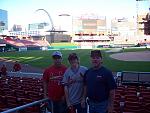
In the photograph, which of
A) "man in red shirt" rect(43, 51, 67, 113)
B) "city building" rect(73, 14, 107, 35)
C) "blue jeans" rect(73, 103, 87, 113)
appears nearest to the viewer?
"blue jeans" rect(73, 103, 87, 113)

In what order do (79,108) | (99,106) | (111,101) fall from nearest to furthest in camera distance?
(111,101) < (99,106) < (79,108)

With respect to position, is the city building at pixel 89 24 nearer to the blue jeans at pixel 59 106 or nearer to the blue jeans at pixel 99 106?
the blue jeans at pixel 59 106

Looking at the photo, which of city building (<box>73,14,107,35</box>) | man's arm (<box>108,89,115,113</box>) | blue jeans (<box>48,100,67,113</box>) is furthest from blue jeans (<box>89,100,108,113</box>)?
city building (<box>73,14,107,35</box>)

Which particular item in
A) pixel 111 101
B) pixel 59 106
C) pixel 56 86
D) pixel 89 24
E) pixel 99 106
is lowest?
pixel 59 106

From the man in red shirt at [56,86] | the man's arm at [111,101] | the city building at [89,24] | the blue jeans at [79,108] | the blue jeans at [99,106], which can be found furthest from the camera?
the city building at [89,24]

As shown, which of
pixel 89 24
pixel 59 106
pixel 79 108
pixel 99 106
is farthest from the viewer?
pixel 89 24

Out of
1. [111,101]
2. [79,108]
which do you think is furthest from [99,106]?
[79,108]

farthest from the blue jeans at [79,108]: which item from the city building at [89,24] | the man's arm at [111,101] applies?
the city building at [89,24]

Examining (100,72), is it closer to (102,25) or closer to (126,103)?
(126,103)

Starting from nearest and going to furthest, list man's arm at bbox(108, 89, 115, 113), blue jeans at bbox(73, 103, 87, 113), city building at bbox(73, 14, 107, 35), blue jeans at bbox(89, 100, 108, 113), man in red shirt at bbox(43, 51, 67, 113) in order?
1. man's arm at bbox(108, 89, 115, 113)
2. blue jeans at bbox(89, 100, 108, 113)
3. blue jeans at bbox(73, 103, 87, 113)
4. man in red shirt at bbox(43, 51, 67, 113)
5. city building at bbox(73, 14, 107, 35)

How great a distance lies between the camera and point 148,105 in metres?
8.23

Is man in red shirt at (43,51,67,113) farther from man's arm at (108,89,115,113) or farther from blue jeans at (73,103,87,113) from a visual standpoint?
man's arm at (108,89,115,113)

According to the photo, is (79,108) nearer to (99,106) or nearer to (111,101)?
(99,106)

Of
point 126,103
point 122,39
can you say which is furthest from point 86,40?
point 126,103
